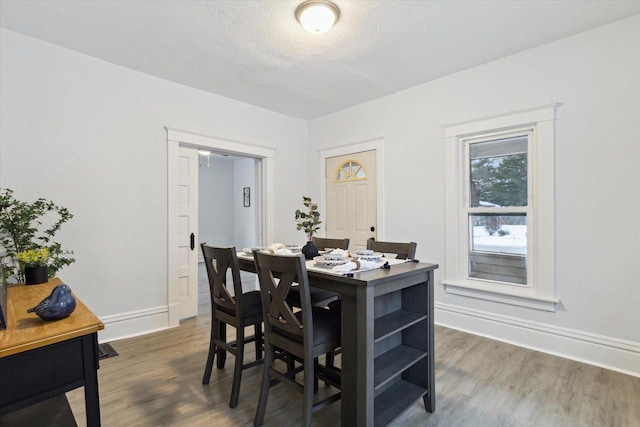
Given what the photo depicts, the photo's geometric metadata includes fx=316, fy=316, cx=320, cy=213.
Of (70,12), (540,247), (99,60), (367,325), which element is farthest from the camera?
(99,60)

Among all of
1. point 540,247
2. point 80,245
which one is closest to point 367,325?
point 540,247

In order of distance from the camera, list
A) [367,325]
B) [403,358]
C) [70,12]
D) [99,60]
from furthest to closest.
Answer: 1. [99,60]
2. [70,12]
3. [403,358]
4. [367,325]

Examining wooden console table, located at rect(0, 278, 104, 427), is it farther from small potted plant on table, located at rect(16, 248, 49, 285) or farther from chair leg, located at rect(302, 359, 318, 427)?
small potted plant on table, located at rect(16, 248, 49, 285)

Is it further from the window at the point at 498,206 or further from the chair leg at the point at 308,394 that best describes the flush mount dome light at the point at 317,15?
the chair leg at the point at 308,394

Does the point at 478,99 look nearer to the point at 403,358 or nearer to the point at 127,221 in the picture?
the point at 403,358

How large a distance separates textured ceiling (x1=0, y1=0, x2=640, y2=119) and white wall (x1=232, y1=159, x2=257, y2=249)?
4.03 metres

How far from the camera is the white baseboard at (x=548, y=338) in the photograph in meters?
2.47

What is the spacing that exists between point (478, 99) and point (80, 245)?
13.6 feet

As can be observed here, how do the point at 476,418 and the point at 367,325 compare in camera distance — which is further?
the point at 476,418

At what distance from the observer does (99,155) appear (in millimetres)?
3066

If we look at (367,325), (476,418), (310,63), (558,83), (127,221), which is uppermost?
(310,63)

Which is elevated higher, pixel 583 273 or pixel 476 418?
pixel 583 273

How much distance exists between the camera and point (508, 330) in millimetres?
3045

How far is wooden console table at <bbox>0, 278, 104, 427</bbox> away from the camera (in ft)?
3.39
